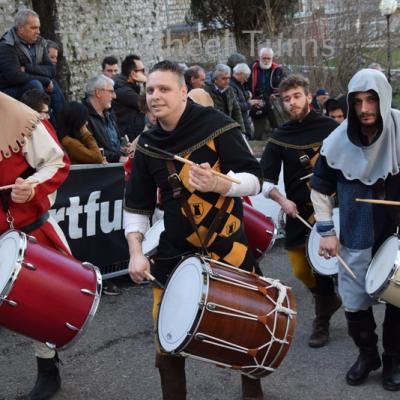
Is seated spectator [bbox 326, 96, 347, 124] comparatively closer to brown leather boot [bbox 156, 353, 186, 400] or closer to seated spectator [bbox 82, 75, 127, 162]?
seated spectator [bbox 82, 75, 127, 162]

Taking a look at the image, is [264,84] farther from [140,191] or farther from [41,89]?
[140,191]

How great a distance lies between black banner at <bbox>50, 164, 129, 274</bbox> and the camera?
602cm

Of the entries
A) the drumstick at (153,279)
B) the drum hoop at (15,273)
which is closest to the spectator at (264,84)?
the drumstick at (153,279)

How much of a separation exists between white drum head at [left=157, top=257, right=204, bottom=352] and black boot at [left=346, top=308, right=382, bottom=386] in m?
1.21

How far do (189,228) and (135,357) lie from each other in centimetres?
152

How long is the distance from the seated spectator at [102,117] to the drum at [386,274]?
10.7 feet

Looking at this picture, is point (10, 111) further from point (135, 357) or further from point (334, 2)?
point (334, 2)

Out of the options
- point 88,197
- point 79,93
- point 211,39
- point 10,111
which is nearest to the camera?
point 10,111

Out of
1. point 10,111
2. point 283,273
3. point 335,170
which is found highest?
point 10,111

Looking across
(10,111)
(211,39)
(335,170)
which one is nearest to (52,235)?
(10,111)

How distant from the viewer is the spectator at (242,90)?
35.2 feet

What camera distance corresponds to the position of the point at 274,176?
519 centimetres

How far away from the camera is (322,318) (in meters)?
5.09

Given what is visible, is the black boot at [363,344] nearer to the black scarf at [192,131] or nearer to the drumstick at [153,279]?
the drumstick at [153,279]
